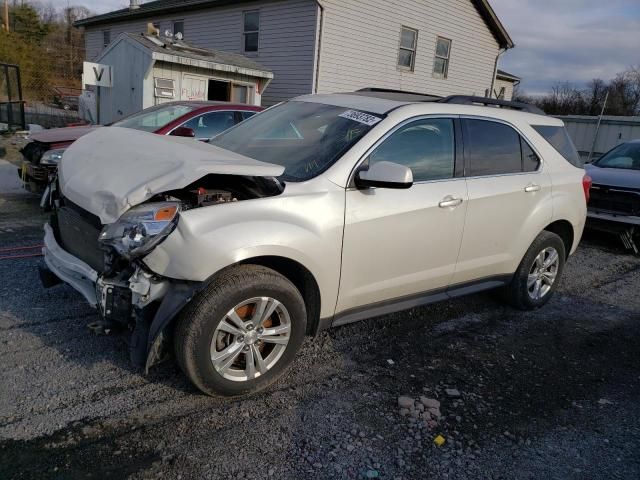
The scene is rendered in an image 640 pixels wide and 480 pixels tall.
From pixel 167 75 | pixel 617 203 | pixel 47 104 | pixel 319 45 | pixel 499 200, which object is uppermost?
pixel 319 45

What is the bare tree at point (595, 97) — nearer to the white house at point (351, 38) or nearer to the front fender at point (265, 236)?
the white house at point (351, 38)

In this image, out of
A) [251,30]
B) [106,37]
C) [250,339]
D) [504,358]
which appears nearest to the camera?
[250,339]

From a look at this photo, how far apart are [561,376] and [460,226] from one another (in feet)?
4.27

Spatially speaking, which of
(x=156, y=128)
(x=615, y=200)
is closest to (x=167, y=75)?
(x=156, y=128)

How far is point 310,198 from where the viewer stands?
10.1 feet

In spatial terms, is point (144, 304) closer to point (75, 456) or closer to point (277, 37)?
point (75, 456)

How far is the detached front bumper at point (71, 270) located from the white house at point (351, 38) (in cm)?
1333

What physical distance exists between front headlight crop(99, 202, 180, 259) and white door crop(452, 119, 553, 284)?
227 centimetres

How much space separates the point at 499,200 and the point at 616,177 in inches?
182

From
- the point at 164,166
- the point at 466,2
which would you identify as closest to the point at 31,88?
the point at 466,2

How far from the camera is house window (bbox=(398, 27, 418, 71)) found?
18.4 m

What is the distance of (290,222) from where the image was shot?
2975 mm

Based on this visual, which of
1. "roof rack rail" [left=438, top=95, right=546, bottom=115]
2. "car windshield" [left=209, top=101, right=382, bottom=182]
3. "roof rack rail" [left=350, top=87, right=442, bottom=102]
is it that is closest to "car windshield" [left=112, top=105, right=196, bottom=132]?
"car windshield" [left=209, top=101, right=382, bottom=182]

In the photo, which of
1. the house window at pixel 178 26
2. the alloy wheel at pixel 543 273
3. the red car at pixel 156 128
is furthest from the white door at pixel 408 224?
the house window at pixel 178 26
